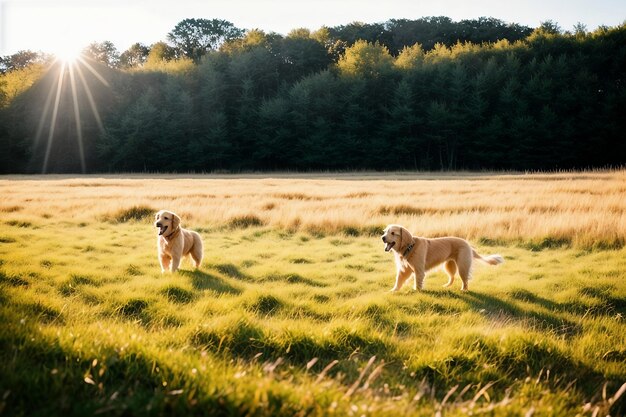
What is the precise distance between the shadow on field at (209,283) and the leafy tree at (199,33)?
89914mm

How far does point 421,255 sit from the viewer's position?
830 cm

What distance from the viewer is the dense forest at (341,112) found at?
57.0 m

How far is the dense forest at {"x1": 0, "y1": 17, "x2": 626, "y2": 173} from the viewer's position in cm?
5697

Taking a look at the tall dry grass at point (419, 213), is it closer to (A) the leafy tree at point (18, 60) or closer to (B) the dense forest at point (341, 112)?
(B) the dense forest at point (341, 112)

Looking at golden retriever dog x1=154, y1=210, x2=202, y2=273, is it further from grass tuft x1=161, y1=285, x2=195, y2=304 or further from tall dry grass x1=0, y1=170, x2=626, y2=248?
tall dry grass x1=0, y1=170, x2=626, y2=248

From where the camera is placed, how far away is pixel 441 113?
2281 inches

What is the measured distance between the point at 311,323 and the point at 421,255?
9.65 feet

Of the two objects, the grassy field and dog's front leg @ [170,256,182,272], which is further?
dog's front leg @ [170,256,182,272]

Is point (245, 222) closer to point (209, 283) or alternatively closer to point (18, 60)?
point (209, 283)

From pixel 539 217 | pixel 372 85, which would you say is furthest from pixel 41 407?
pixel 372 85

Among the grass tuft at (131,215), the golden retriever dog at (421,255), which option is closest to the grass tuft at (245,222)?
the grass tuft at (131,215)

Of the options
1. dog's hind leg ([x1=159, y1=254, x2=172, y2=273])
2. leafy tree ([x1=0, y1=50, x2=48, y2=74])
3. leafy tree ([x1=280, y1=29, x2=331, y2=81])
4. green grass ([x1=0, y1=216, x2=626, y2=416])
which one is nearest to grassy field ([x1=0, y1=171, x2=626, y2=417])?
green grass ([x1=0, y1=216, x2=626, y2=416])

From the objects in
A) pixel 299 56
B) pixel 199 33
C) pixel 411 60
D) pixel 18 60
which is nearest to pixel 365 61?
pixel 411 60

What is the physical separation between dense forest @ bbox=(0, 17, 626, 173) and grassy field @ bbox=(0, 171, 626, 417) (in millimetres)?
46839
